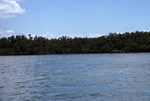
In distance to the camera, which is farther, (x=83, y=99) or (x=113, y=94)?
(x=113, y=94)

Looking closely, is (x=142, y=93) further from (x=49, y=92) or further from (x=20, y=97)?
(x=20, y=97)

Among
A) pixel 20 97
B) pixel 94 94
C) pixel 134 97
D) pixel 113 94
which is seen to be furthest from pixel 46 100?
pixel 134 97

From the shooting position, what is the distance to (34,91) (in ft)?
82.4

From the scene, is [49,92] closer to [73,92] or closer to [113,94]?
[73,92]

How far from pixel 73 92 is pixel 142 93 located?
652 centimetres

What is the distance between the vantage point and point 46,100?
68.1 ft

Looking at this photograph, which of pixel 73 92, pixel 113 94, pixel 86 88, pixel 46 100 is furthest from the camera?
pixel 86 88

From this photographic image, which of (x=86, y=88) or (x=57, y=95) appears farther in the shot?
(x=86, y=88)

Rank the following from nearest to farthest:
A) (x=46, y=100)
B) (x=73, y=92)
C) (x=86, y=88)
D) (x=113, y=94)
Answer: (x=46, y=100) < (x=113, y=94) < (x=73, y=92) < (x=86, y=88)

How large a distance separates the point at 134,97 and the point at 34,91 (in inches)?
395

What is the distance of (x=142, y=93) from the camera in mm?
22875

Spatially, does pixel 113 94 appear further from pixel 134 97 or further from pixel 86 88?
pixel 86 88

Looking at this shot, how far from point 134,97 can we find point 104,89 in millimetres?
4474

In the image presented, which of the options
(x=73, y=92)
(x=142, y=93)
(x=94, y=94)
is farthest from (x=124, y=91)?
(x=73, y=92)
